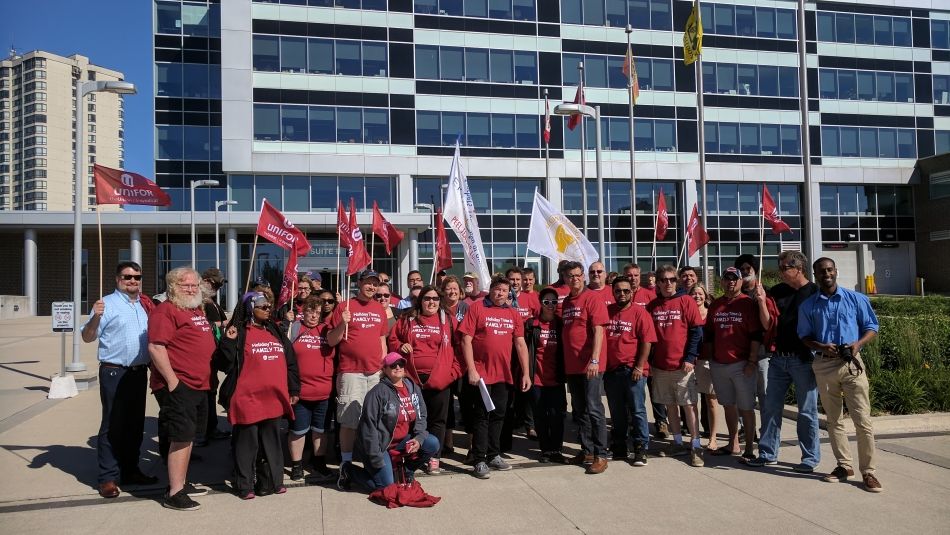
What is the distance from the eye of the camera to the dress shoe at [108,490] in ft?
19.3

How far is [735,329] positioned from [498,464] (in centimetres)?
287

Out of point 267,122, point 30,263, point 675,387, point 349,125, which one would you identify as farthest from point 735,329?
point 30,263

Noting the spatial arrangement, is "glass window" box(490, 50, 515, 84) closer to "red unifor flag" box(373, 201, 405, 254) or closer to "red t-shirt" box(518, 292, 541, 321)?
"red unifor flag" box(373, 201, 405, 254)


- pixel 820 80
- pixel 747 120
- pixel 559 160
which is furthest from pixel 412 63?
pixel 820 80

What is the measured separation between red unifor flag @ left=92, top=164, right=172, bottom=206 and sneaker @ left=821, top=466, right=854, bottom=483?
33.8ft

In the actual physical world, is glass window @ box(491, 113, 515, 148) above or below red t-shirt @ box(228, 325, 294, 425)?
above

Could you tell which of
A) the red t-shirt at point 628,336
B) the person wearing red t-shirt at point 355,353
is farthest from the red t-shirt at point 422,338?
the red t-shirt at point 628,336

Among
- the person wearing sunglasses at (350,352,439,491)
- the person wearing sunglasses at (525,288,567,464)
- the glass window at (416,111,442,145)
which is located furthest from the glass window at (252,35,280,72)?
the person wearing sunglasses at (350,352,439,491)

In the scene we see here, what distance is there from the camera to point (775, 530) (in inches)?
195

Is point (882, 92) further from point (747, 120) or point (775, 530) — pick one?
point (775, 530)

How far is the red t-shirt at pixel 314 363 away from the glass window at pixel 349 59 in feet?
97.8

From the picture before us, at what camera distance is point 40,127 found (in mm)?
121438

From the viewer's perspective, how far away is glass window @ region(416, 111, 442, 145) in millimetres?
34562

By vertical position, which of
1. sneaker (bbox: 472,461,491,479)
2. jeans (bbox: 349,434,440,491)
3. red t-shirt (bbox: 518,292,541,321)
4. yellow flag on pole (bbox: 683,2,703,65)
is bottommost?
sneaker (bbox: 472,461,491,479)
